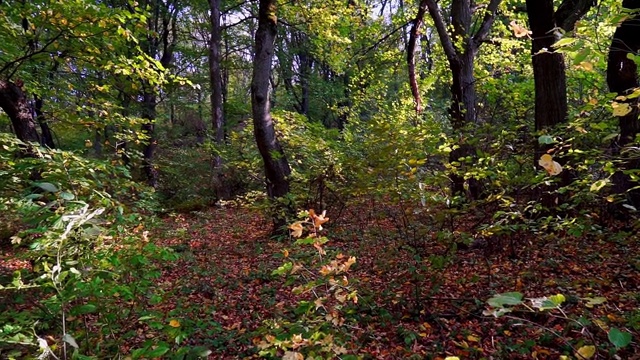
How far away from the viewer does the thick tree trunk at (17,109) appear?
5125 millimetres

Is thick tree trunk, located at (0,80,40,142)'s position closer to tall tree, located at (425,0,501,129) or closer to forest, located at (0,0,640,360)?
forest, located at (0,0,640,360)

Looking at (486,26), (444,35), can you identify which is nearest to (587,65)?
(444,35)

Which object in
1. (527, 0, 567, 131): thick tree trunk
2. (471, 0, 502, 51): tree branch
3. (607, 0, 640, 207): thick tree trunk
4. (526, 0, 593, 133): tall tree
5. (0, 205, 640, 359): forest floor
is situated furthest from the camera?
(471, 0, 502, 51): tree branch

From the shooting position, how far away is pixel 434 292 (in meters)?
4.36

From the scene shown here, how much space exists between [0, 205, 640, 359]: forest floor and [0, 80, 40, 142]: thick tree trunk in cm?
298

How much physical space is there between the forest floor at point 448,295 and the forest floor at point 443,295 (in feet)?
0.04

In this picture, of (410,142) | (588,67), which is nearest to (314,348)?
(588,67)

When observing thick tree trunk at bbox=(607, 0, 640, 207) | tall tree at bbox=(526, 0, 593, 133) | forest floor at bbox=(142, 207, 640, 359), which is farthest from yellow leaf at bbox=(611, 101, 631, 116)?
tall tree at bbox=(526, 0, 593, 133)

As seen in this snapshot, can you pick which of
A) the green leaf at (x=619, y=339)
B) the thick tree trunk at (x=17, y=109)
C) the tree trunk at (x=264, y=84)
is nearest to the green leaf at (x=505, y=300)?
the green leaf at (x=619, y=339)

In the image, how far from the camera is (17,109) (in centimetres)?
521

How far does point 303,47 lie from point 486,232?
17421mm

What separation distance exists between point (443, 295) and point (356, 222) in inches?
144

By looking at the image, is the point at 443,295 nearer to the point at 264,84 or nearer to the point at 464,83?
the point at 464,83

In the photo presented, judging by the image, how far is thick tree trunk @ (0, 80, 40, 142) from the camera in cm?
512
